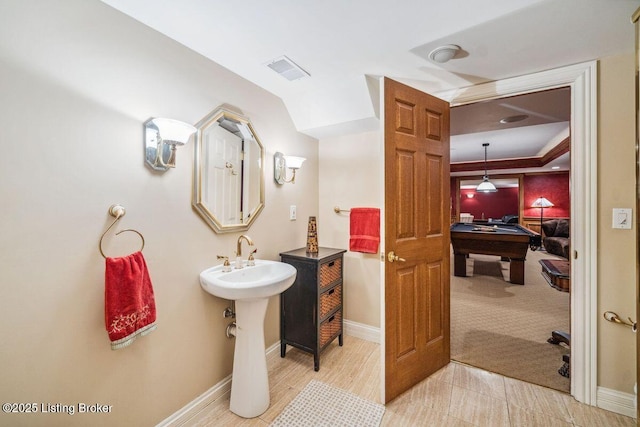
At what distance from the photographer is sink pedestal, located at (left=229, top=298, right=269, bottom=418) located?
64.2 inches

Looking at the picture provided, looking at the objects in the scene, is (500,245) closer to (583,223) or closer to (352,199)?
(583,223)

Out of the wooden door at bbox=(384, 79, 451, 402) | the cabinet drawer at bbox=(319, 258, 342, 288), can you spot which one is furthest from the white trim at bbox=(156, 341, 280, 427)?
the wooden door at bbox=(384, 79, 451, 402)

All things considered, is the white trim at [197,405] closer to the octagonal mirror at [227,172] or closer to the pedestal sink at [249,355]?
the pedestal sink at [249,355]

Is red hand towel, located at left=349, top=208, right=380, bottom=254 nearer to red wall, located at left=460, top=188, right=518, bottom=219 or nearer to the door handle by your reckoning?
the door handle

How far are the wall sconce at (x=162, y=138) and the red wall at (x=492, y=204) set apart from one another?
12.0 m

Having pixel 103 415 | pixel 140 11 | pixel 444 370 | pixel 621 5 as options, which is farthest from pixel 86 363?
pixel 621 5

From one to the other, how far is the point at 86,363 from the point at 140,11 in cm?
170

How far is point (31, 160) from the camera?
3.38 ft

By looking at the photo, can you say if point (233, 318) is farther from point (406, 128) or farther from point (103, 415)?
point (406, 128)

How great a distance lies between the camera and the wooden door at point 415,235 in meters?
1.71

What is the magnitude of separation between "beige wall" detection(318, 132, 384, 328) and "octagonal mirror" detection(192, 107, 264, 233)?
86cm

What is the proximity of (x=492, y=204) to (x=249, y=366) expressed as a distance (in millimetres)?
11830

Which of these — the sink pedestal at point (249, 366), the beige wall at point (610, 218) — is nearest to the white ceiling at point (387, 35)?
the beige wall at point (610, 218)

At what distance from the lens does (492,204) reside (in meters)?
10.7
